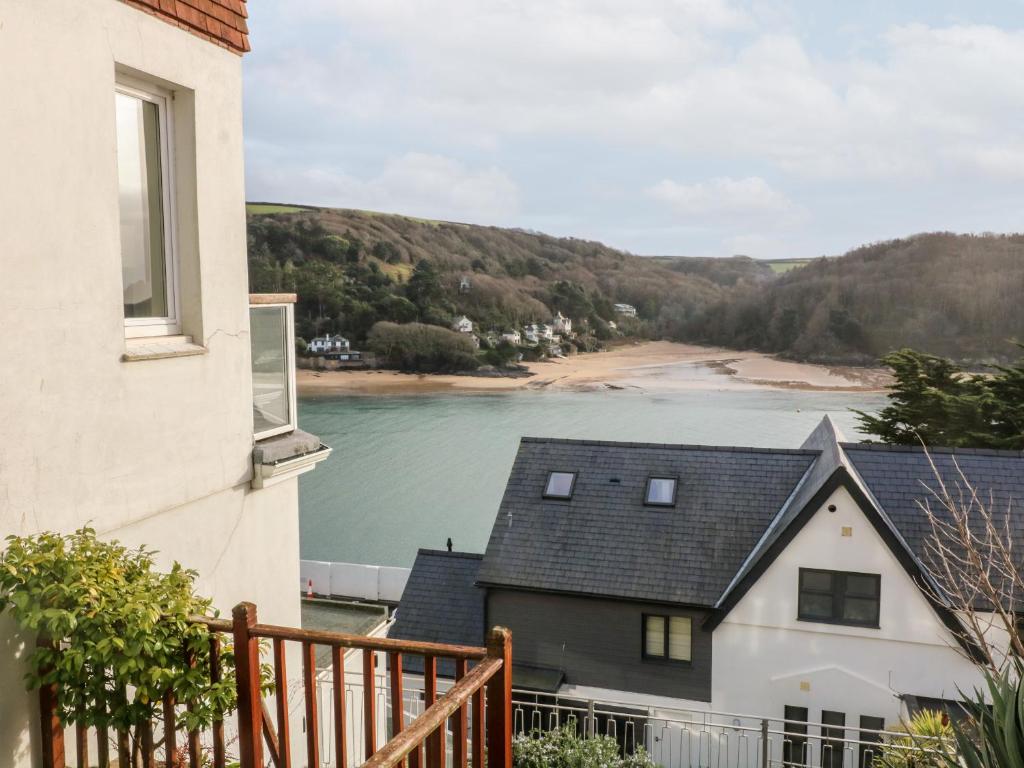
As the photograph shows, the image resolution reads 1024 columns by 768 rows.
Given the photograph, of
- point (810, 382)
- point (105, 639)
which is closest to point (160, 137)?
point (105, 639)

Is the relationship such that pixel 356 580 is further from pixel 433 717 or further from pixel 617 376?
pixel 617 376

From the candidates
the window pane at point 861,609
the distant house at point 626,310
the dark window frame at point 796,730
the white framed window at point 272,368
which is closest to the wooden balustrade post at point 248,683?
the white framed window at point 272,368

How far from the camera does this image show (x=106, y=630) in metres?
2.41

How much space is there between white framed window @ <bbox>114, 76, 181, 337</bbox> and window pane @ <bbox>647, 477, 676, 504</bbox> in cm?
1042

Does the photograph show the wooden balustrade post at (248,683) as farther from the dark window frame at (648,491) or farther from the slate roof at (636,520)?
the dark window frame at (648,491)

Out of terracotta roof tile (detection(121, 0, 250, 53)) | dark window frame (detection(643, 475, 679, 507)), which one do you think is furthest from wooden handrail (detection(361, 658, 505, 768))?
dark window frame (detection(643, 475, 679, 507))

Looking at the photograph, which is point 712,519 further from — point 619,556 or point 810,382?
point 810,382

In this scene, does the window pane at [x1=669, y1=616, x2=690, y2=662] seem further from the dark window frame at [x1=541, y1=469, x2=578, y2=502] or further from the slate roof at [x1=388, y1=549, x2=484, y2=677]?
the slate roof at [x1=388, y1=549, x2=484, y2=677]

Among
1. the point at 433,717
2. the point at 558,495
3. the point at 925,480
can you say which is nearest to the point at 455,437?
the point at 558,495

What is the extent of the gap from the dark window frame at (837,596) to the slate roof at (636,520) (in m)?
1.10

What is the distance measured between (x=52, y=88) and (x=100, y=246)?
1.75 feet

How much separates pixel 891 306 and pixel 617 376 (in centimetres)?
1392

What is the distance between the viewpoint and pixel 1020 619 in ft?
33.1

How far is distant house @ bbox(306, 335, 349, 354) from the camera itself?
41844 mm
